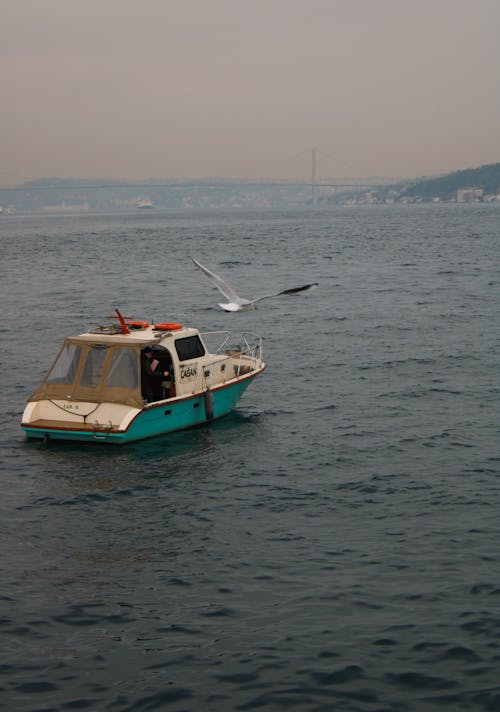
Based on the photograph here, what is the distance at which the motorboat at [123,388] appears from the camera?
2156 centimetres

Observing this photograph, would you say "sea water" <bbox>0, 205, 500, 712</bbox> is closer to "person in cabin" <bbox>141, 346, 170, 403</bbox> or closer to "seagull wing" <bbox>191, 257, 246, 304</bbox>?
"person in cabin" <bbox>141, 346, 170, 403</bbox>

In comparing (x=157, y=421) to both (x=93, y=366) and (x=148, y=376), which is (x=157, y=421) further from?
(x=93, y=366)

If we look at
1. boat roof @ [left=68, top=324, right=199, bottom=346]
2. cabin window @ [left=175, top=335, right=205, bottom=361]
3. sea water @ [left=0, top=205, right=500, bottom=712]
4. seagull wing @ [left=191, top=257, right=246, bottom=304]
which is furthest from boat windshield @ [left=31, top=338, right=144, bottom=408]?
seagull wing @ [left=191, top=257, right=246, bottom=304]

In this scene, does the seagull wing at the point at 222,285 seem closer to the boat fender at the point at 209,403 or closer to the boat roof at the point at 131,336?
the boat roof at the point at 131,336

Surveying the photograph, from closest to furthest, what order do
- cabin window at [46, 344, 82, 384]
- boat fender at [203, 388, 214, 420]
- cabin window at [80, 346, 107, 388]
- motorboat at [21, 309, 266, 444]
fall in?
1. motorboat at [21, 309, 266, 444]
2. cabin window at [80, 346, 107, 388]
3. cabin window at [46, 344, 82, 384]
4. boat fender at [203, 388, 214, 420]

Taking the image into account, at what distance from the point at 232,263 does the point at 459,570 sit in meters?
64.0

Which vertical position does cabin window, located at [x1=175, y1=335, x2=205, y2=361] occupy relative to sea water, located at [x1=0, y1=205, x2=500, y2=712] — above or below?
above

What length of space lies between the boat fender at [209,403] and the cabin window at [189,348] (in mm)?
1045

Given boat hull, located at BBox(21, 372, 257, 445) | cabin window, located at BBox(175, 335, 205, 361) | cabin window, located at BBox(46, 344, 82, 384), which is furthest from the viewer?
cabin window, located at BBox(175, 335, 205, 361)

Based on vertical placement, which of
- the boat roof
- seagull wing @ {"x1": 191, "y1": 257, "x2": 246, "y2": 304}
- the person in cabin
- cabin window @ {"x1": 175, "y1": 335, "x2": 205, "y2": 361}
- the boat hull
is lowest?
the boat hull

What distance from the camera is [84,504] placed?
59.9ft

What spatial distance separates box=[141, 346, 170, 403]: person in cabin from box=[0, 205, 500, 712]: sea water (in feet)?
3.82

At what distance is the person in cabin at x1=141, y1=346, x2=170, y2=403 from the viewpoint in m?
22.3

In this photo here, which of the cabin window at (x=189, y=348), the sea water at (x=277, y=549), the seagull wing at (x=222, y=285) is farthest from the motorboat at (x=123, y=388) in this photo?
the seagull wing at (x=222, y=285)
